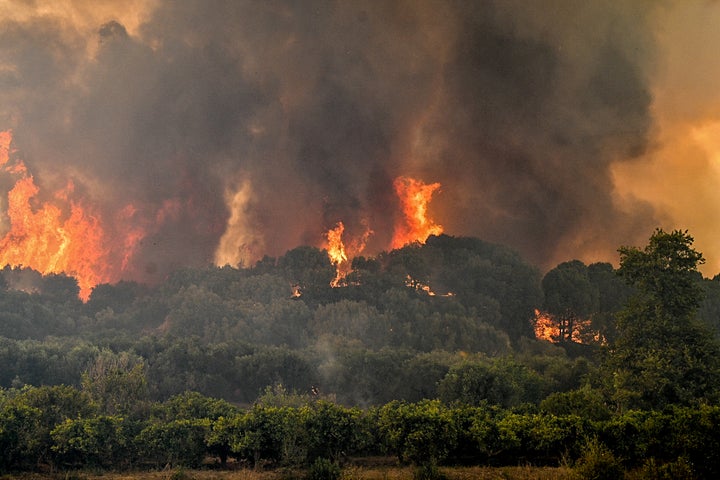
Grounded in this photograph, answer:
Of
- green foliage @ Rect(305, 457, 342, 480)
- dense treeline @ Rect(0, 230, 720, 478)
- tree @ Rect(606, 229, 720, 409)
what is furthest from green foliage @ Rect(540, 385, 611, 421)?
green foliage @ Rect(305, 457, 342, 480)

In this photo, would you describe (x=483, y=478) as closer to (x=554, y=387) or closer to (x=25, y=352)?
(x=554, y=387)

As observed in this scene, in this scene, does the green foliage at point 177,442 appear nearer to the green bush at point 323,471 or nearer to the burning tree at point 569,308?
the green bush at point 323,471

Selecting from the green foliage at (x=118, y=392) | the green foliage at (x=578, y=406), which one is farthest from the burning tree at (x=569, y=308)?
the green foliage at (x=118, y=392)

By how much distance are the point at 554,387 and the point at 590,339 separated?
4486 centimetres

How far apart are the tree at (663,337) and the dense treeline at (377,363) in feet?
0.68

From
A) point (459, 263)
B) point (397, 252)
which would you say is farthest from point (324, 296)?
point (459, 263)

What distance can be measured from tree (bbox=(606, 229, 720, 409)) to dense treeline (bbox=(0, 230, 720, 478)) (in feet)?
0.68

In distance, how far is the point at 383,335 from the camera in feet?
358

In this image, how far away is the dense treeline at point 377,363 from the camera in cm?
4362

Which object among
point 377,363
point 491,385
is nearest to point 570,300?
point 377,363

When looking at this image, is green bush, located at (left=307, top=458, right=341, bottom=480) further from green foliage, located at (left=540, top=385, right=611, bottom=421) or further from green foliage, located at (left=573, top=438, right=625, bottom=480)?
green foliage, located at (left=540, top=385, right=611, bottom=421)

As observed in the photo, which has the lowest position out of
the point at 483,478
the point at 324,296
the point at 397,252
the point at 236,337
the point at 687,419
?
the point at 483,478

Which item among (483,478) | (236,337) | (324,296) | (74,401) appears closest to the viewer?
(483,478)

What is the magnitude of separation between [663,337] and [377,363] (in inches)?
1705
